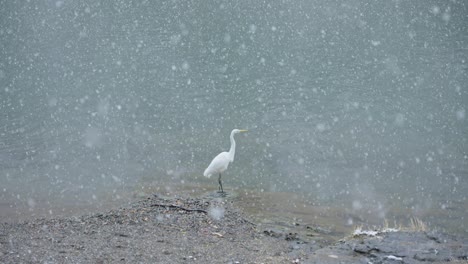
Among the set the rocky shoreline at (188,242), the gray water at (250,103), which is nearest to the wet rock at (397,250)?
the rocky shoreline at (188,242)

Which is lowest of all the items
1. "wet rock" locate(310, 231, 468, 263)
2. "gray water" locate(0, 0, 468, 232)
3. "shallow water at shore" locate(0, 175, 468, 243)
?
"wet rock" locate(310, 231, 468, 263)

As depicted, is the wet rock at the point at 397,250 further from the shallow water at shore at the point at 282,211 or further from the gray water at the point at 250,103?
the gray water at the point at 250,103

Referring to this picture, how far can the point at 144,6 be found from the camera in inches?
2023

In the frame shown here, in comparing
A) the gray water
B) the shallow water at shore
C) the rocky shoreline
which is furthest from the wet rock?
the gray water

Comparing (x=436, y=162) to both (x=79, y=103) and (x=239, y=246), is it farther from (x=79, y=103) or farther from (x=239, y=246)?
(x=79, y=103)

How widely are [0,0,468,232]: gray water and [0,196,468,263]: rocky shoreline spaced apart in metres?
3.70

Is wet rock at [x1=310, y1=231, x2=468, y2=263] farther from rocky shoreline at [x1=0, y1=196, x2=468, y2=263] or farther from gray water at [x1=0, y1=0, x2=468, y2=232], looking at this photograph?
gray water at [x1=0, y1=0, x2=468, y2=232]

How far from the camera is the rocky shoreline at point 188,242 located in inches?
327

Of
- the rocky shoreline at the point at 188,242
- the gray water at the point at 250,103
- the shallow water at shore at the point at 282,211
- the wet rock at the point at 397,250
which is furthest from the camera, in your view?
the gray water at the point at 250,103

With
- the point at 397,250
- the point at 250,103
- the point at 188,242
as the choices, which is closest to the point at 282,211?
the point at 188,242

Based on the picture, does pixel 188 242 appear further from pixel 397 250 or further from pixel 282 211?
pixel 282 211

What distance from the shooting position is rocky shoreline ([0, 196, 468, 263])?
8.30 m

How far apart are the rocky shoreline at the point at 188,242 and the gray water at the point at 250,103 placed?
12.1 ft

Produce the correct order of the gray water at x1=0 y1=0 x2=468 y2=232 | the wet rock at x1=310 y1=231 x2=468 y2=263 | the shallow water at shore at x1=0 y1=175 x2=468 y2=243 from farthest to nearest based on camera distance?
the gray water at x1=0 y1=0 x2=468 y2=232 < the shallow water at shore at x1=0 y1=175 x2=468 y2=243 < the wet rock at x1=310 y1=231 x2=468 y2=263
